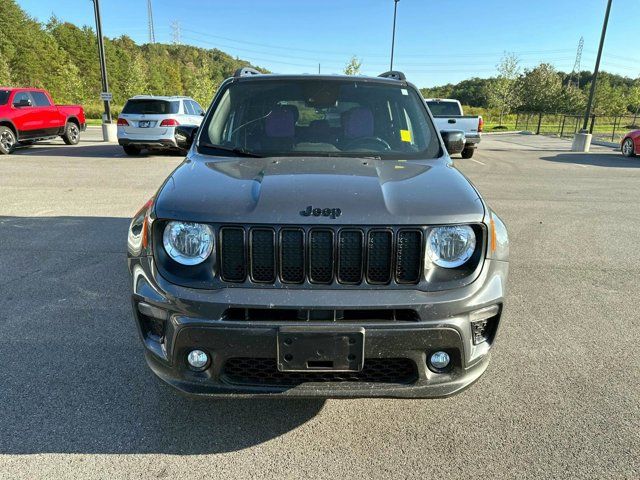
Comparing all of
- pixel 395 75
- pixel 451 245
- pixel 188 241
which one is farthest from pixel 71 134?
pixel 451 245

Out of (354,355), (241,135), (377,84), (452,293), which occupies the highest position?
(377,84)

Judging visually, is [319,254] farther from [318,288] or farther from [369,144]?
[369,144]

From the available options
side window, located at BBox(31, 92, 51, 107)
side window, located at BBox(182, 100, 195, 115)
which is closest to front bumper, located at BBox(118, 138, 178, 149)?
side window, located at BBox(182, 100, 195, 115)

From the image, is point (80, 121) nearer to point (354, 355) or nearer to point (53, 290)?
point (53, 290)

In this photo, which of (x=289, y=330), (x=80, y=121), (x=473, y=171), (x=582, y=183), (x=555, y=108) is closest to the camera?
(x=289, y=330)

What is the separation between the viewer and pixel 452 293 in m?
2.09

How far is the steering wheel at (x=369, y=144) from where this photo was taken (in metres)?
3.20

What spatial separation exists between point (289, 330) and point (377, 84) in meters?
2.43

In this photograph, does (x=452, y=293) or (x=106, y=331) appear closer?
(x=452, y=293)

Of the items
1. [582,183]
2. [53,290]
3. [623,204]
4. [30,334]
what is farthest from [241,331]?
[582,183]

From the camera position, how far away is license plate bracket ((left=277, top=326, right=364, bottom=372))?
1980 millimetres

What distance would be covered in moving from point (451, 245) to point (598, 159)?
17.4 meters

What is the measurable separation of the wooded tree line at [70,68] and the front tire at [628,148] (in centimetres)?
3790

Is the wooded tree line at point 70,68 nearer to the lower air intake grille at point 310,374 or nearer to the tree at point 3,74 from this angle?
the tree at point 3,74
